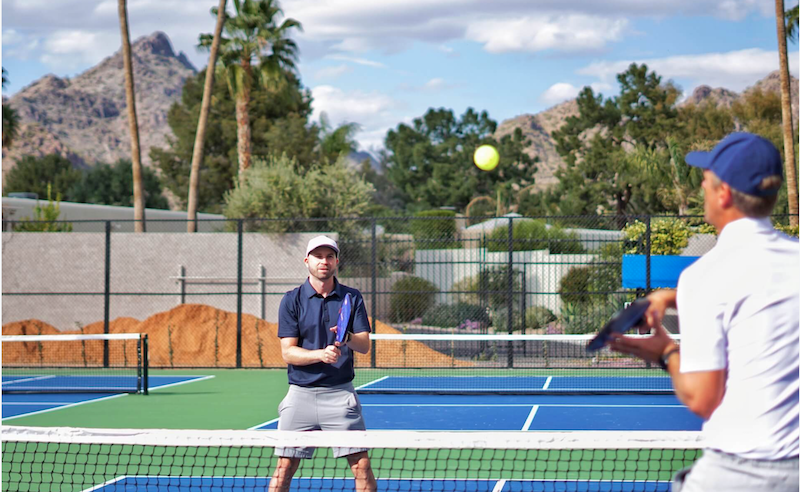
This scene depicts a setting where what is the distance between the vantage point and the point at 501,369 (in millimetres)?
16766

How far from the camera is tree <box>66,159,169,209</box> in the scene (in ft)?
219

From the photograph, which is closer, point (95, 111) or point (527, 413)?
point (527, 413)

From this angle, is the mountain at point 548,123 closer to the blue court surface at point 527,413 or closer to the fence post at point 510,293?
the fence post at point 510,293

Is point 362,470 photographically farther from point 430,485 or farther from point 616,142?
point 616,142

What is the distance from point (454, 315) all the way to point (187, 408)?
7764 mm

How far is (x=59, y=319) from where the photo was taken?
1998cm

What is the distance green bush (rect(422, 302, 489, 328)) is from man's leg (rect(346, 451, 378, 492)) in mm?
13030

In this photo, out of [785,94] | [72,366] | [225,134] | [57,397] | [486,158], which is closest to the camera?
[57,397]

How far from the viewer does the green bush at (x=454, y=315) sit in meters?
18.3

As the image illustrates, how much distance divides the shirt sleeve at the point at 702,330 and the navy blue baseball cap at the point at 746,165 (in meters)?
0.27

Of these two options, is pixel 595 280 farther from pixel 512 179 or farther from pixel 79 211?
pixel 512 179

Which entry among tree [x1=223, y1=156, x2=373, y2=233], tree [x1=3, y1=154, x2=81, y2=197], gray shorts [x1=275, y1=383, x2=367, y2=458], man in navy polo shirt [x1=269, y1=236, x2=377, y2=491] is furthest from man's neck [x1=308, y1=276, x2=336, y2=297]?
tree [x1=3, y1=154, x2=81, y2=197]

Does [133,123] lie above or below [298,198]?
above

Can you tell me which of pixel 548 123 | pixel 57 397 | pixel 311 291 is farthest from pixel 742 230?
pixel 548 123
